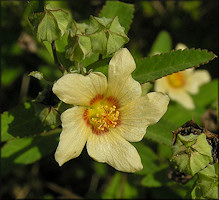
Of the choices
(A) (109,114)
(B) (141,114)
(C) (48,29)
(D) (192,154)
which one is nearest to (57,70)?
(A) (109,114)

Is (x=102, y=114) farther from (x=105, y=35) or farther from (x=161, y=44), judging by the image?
(x=161, y=44)

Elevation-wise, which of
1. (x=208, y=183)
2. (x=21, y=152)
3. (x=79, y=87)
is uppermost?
(x=79, y=87)

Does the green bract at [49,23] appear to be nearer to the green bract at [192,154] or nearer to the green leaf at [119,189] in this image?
the green bract at [192,154]

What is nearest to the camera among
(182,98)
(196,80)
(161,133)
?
(161,133)

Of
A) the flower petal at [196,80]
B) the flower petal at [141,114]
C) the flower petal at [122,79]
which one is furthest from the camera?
the flower petal at [196,80]

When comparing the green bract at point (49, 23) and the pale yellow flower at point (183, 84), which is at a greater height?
the green bract at point (49, 23)

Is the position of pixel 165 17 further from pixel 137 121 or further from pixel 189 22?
pixel 137 121

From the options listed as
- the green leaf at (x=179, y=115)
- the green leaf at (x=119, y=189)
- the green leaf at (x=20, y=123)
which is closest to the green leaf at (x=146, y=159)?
the green leaf at (x=179, y=115)

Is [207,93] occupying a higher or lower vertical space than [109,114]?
lower

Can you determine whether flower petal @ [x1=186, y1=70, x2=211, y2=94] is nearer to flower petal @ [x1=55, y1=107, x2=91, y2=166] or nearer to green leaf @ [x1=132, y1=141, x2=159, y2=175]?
green leaf @ [x1=132, y1=141, x2=159, y2=175]
